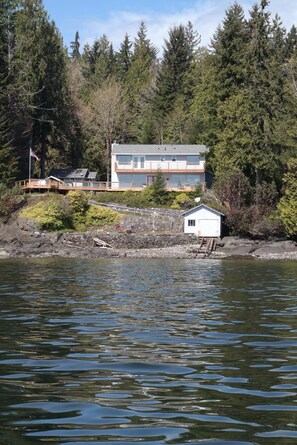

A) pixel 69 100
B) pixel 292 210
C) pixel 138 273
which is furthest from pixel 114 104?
pixel 138 273

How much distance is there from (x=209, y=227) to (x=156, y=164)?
15.5 m

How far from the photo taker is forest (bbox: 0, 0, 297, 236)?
62219 mm

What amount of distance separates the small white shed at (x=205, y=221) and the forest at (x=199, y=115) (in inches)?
72.5

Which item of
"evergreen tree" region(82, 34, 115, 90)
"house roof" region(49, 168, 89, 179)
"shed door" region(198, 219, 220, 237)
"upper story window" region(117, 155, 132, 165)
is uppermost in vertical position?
"evergreen tree" region(82, 34, 115, 90)

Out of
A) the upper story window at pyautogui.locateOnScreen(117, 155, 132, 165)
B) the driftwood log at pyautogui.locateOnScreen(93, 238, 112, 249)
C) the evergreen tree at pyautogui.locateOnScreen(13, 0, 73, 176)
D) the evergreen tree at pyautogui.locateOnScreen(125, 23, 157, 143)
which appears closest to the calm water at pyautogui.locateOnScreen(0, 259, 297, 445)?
the driftwood log at pyautogui.locateOnScreen(93, 238, 112, 249)

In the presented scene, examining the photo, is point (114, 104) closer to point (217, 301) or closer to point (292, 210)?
point (292, 210)

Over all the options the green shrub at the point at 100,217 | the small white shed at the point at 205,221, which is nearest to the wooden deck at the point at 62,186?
the green shrub at the point at 100,217

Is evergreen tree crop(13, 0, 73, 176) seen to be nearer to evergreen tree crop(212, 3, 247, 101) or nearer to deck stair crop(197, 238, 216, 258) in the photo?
evergreen tree crop(212, 3, 247, 101)

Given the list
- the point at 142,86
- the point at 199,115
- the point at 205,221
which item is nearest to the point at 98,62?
the point at 142,86

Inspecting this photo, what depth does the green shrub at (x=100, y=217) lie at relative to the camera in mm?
62125

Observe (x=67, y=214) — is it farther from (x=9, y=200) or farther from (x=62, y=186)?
(x=62, y=186)

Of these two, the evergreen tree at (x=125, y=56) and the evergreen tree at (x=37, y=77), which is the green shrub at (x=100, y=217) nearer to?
the evergreen tree at (x=37, y=77)

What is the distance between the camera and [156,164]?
73438 millimetres

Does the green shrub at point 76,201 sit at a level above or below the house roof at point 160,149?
below
